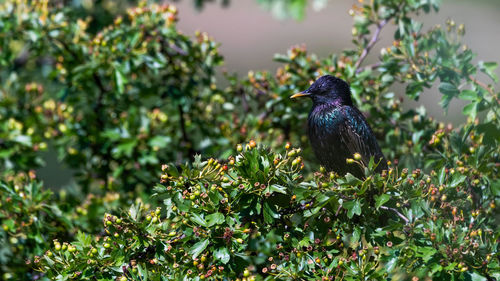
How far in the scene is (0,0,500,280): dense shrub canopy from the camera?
2.68 meters

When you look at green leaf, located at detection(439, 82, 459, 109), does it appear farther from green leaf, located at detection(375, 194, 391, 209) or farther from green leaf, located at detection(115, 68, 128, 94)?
green leaf, located at detection(115, 68, 128, 94)

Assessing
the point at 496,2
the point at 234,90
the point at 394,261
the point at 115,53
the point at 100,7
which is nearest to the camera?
the point at 394,261

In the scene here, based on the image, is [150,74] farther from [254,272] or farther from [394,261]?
[394,261]

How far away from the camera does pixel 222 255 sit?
2.62m

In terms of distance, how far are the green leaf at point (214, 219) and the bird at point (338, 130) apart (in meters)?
1.27

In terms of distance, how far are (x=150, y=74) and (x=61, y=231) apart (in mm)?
1541

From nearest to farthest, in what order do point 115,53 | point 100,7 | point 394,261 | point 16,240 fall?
point 394,261 → point 16,240 → point 115,53 → point 100,7

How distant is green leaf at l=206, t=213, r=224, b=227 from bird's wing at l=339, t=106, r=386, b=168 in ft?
4.37

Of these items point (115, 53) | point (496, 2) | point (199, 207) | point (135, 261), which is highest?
point (115, 53)

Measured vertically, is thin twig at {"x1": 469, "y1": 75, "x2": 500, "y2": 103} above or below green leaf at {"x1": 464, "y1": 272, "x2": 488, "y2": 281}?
above

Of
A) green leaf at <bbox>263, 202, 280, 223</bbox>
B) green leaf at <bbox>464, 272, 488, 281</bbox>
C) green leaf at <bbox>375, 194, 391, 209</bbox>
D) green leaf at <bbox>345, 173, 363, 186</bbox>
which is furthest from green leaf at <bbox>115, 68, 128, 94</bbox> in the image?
green leaf at <bbox>464, 272, 488, 281</bbox>

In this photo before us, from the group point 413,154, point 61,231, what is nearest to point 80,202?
point 61,231

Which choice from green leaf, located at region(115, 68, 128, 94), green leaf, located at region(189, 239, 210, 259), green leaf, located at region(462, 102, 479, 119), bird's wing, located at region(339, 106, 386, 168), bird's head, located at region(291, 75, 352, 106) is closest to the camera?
green leaf, located at region(189, 239, 210, 259)

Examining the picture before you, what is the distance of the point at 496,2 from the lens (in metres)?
20.8
